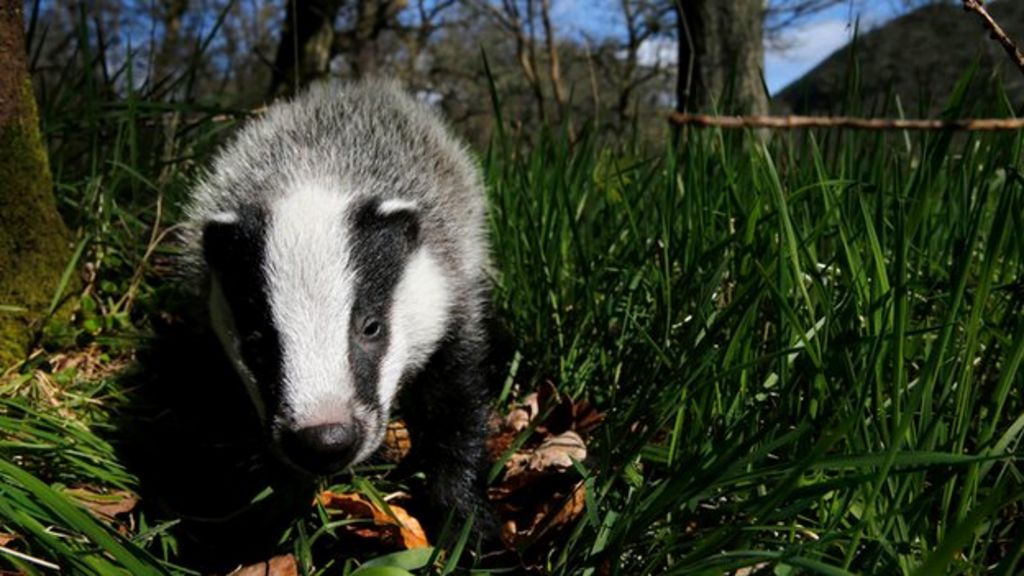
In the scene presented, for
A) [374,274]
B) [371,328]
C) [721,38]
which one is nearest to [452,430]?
[371,328]

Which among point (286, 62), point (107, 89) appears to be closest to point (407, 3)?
point (286, 62)

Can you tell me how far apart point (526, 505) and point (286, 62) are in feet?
39.2

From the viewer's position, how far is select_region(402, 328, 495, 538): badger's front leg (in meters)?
2.66

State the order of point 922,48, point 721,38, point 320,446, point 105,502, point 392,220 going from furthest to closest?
point 922,48 → point 721,38 → point 392,220 → point 105,502 → point 320,446

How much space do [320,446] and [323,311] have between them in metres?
0.41

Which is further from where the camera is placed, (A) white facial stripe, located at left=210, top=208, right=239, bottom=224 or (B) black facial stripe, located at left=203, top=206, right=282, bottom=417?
(A) white facial stripe, located at left=210, top=208, right=239, bottom=224

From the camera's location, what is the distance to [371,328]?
2680 mm

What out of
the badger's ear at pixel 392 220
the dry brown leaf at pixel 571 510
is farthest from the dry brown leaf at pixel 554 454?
the badger's ear at pixel 392 220

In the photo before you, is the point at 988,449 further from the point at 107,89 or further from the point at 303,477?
the point at 107,89

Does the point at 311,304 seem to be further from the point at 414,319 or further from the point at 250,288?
the point at 414,319

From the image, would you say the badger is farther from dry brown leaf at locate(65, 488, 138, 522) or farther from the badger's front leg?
dry brown leaf at locate(65, 488, 138, 522)

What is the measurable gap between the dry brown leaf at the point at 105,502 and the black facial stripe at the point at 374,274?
72 centimetres

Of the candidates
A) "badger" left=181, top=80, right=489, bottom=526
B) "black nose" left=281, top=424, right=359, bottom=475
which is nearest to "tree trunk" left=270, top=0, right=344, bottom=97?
"badger" left=181, top=80, right=489, bottom=526

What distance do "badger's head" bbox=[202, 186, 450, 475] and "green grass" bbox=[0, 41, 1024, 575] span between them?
272 millimetres
